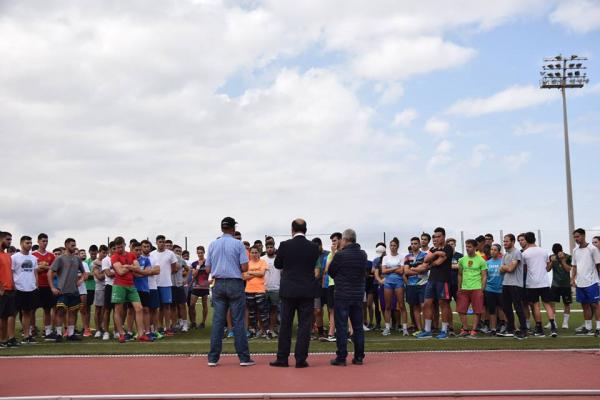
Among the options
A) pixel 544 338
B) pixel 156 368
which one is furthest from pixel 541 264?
pixel 156 368

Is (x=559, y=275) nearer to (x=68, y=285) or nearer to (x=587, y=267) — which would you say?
(x=587, y=267)

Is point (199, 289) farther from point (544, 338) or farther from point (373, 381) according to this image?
point (373, 381)

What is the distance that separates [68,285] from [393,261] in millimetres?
7094

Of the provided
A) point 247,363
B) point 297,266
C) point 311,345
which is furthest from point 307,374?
point 311,345

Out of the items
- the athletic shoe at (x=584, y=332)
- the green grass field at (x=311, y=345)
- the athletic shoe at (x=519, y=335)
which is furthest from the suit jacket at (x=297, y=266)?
the athletic shoe at (x=584, y=332)

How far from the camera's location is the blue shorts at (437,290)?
14633 mm

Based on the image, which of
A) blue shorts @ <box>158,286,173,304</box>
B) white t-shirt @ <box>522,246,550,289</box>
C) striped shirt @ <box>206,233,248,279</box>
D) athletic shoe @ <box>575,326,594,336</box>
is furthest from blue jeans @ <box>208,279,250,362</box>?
athletic shoe @ <box>575,326,594,336</box>

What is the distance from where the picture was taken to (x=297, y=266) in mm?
10859

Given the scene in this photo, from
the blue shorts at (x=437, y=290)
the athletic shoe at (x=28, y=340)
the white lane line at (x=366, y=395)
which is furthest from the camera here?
the athletic shoe at (x=28, y=340)

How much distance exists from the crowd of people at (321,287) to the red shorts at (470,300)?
0.07 ft

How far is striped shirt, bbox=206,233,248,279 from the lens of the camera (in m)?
11.1

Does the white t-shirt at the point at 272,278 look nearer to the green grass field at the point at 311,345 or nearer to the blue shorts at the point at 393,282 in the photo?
the green grass field at the point at 311,345

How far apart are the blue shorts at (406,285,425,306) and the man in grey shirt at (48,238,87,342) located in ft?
23.7

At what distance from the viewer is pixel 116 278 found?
14672 mm
